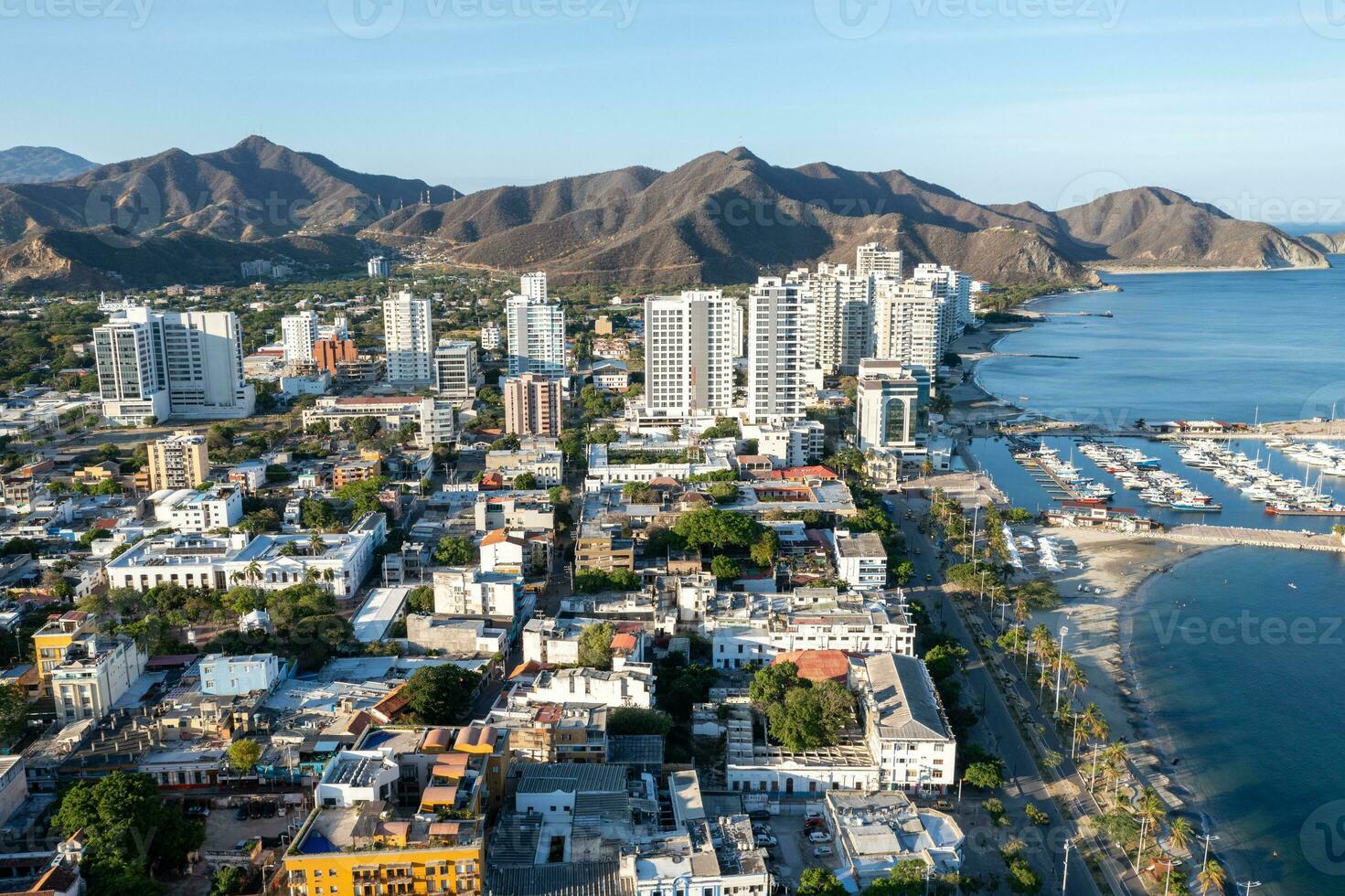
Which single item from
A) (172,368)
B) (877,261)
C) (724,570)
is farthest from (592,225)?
(724,570)

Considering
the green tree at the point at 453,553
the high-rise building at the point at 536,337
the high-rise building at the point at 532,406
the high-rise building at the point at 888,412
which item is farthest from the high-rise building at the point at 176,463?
the high-rise building at the point at 888,412

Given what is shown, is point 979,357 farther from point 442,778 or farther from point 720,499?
point 442,778

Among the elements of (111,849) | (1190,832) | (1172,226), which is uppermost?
(1172,226)

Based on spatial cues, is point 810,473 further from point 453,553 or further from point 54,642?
point 54,642

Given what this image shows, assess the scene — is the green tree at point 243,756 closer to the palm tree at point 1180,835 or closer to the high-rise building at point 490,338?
the palm tree at point 1180,835

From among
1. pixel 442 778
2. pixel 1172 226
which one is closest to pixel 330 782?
pixel 442 778

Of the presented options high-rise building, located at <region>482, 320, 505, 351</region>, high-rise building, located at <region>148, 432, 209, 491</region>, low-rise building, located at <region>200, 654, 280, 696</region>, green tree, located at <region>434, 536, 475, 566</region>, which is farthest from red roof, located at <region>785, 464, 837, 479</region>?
→ high-rise building, located at <region>482, 320, 505, 351</region>
